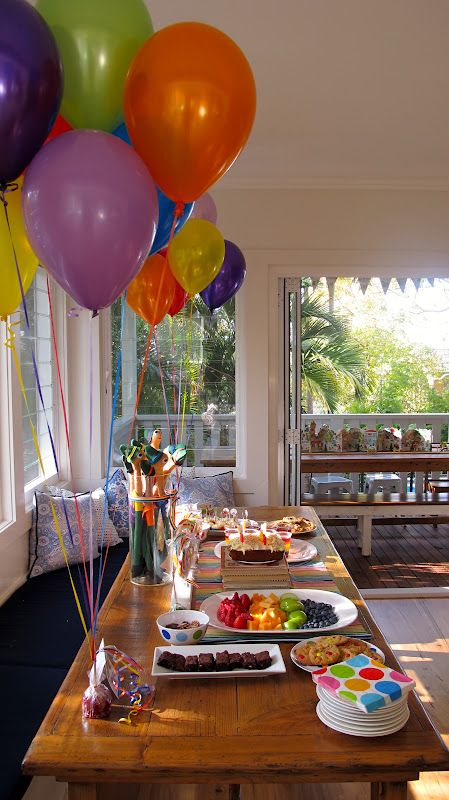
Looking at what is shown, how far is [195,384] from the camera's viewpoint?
427cm

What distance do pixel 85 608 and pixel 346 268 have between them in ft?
8.52

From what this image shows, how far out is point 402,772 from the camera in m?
1.21

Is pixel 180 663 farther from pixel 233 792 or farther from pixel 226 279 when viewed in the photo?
pixel 226 279

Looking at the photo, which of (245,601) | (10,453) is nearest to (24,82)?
(245,601)

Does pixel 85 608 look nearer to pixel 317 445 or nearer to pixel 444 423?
pixel 317 445

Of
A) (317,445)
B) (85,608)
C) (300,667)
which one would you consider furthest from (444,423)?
(300,667)

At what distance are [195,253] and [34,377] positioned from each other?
4.37ft

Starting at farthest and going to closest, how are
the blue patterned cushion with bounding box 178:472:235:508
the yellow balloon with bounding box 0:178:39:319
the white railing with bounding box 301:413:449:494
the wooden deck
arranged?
1. the white railing with bounding box 301:413:449:494
2. the wooden deck
3. the blue patterned cushion with bounding box 178:472:235:508
4. the yellow balloon with bounding box 0:178:39:319

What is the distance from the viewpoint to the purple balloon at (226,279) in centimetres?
278

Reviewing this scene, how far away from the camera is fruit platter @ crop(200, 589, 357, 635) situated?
1.72 m

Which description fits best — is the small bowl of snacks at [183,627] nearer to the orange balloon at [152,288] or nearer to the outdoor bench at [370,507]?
the orange balloon at [152,288]

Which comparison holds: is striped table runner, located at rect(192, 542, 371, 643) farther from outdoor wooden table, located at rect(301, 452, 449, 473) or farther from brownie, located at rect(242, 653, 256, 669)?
outdoor wooden table, located at rect(301, 452, 449, 473)

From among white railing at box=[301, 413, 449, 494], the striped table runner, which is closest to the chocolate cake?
the striped table runner

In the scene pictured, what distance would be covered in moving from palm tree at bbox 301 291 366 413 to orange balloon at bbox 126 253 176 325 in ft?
17.2
